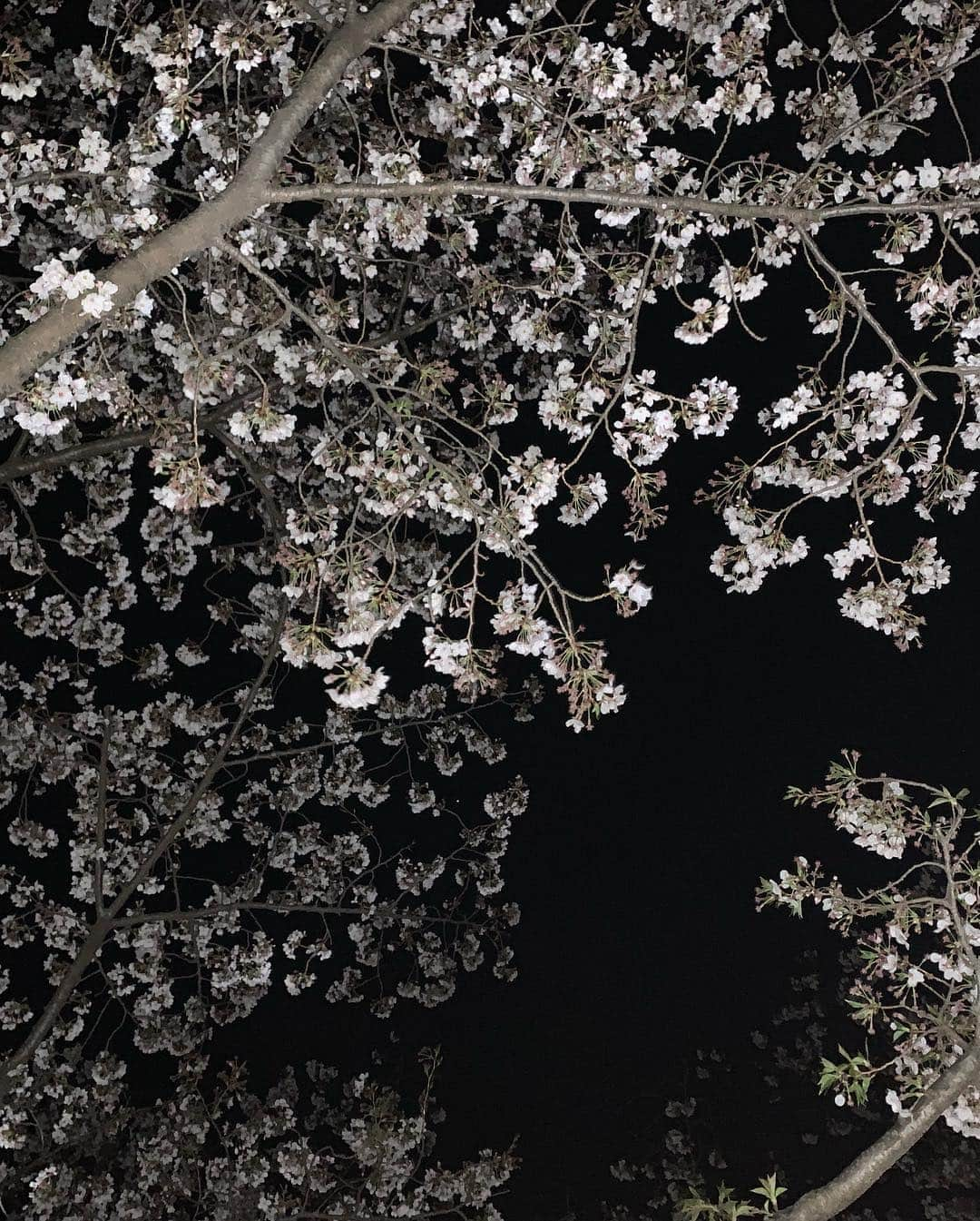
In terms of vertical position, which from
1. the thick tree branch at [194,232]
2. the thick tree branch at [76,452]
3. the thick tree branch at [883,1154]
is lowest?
the thick tree branch at [883,1154]

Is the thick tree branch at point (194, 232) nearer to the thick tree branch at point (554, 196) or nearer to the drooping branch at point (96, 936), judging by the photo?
the thick tree branch at point (554, 196)

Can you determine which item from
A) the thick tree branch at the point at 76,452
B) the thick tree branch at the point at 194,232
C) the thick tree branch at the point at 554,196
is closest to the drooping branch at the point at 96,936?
the thick tree branch at the point at 76,452

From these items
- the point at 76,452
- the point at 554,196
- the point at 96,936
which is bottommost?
the point at 96,936

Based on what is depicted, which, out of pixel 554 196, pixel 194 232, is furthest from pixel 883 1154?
pixel 194 232

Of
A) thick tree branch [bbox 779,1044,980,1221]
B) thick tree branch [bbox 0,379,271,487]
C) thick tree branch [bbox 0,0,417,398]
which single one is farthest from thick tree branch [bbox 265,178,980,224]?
thick tree branch [bbox 779,1044,980,1221]

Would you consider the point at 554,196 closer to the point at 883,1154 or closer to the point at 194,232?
the point at 194,232

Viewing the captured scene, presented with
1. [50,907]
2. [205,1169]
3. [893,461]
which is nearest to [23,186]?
[893,461]

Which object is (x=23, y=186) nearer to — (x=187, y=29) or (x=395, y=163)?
(x=187, y=29)
